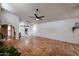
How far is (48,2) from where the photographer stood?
2723 mm

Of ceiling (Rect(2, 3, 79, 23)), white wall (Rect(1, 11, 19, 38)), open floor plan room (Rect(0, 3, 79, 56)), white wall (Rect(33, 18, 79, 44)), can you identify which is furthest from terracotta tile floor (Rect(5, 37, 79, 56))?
ceiling (Rect(2, 3, 79, 23))

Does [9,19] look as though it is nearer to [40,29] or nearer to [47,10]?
[40,29]

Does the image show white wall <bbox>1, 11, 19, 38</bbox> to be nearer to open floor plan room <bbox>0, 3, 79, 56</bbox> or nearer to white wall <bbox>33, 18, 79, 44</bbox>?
open floor plan room <bbox>0, 3, 79, 56</bbox>

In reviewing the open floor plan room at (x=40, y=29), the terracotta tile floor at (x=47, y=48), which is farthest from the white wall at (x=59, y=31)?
the terracotta tile floor at (x=47, y=48)

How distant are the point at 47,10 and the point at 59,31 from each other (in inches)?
18.2

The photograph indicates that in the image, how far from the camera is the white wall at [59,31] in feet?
8.93

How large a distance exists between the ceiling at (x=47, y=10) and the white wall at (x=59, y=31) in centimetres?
9

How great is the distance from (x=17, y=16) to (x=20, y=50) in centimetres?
65

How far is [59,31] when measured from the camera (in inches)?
110

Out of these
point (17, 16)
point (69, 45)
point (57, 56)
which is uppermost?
point (17, 16)

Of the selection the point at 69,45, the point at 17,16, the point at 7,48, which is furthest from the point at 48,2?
the point at 7,48

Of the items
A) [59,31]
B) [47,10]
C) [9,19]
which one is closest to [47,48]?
[59,31]

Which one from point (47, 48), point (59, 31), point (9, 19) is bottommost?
point (47, 48)

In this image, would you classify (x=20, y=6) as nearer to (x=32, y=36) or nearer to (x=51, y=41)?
(x=32, y=36)
